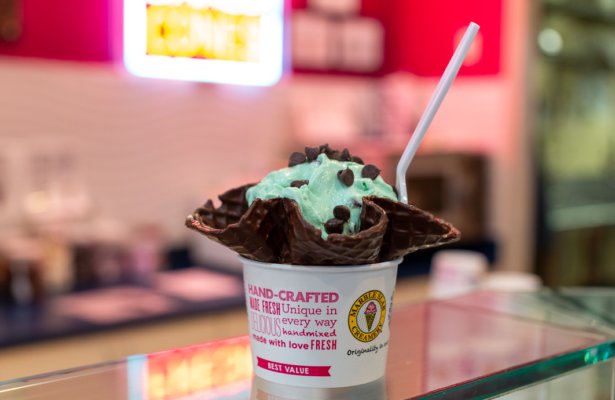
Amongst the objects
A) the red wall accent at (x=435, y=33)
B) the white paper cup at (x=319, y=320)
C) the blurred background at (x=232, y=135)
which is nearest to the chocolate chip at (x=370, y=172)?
the white paper cup at (x=319, y=320)

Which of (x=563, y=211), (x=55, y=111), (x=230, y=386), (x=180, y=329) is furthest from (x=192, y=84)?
(x=230, y=386)

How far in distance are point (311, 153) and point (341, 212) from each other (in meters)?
0.11

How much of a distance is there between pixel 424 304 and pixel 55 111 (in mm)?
2068

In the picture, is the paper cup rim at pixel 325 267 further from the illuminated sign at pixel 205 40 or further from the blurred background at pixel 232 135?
the illuminated sign at pixel 205 40

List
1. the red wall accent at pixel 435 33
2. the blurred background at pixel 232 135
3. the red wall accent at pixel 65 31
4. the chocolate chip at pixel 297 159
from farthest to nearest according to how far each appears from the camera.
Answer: the red wall accent at pixel 435 33 → the red wall accent at pixel 65 31 → the blurred background at pixel 232 135 → the chocolate chip at pixel 297 159

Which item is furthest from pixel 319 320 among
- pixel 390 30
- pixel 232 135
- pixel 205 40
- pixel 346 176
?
pixel 390 30

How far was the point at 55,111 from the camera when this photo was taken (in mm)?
2945

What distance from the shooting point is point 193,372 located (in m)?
0.95

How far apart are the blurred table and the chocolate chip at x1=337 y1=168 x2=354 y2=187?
0.79ft

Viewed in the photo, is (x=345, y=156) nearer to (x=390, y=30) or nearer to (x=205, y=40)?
(x=205, y=40)

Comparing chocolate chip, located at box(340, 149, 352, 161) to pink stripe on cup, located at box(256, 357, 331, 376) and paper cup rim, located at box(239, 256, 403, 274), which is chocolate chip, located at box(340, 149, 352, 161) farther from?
pink stripe on cup, located at box(256, 357, 331, 376)

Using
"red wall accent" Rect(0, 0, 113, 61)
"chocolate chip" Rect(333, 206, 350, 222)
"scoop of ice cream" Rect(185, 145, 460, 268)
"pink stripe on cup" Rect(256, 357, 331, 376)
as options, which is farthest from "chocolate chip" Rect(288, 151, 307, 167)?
"red wall accent" Rect(0, 0, 113, 61)

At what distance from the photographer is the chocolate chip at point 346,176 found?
0.88 metres

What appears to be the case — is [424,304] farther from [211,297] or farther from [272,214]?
[211,297]
